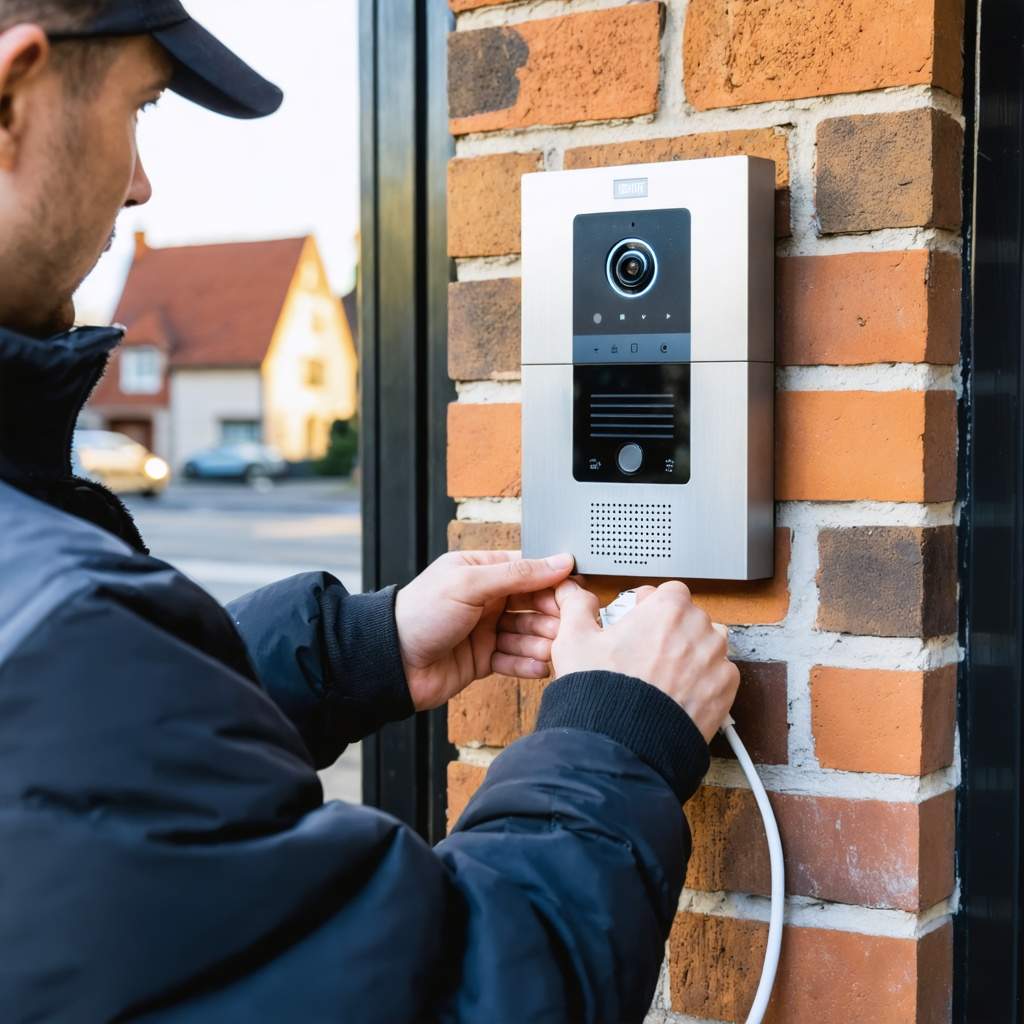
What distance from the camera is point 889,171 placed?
95cm

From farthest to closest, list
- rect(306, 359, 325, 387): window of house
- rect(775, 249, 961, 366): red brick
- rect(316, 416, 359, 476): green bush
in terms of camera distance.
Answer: rect(306, 359, 325, 387): window of house < rect(316, 416, 359, 476): green bush < rect(775, 249, 961, 366): red brick

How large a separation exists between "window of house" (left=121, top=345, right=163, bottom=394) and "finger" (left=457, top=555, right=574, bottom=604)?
29371 mm

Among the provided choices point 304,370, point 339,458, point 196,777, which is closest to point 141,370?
point 304,370

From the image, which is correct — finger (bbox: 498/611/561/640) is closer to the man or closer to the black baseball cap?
the man

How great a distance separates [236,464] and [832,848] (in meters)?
25.0

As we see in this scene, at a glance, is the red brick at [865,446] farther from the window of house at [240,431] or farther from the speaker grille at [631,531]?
the window of house at [240,431]

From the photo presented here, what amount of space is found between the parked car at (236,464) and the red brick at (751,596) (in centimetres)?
2480

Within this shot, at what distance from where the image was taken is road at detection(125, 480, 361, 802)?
9422mm

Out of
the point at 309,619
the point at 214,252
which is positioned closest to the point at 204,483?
the point at 214,252

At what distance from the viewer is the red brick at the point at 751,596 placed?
Answer: 1014 millimetres

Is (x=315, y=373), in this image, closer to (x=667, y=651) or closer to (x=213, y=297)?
(x=213, y=297)

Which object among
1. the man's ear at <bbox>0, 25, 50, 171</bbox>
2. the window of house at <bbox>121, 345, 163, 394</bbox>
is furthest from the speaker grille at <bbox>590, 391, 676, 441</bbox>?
the window of house at <bbox>121, 345, 163, 394</bbox>

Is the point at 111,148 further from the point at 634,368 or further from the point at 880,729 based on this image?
the point at 880,729

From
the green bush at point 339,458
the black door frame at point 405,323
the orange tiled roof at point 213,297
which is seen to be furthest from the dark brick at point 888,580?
the orange tiled roof at point 213,297
